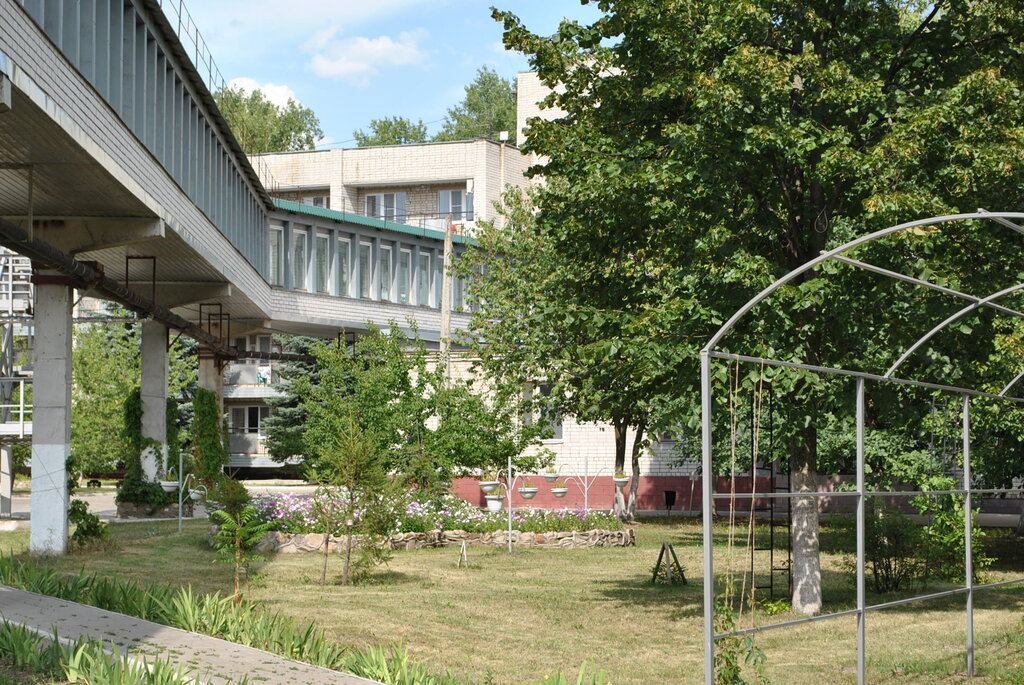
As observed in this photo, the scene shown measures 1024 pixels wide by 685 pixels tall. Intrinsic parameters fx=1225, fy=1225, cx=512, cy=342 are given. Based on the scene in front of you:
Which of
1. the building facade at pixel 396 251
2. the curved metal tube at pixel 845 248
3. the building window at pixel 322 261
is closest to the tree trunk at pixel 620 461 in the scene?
the building facade at pixel 396 251

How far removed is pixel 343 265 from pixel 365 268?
1.53 metres

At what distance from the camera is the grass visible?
12789 mm

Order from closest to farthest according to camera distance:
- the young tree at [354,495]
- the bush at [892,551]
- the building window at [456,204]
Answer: the young tree at [354,495] < the bush at [892,551] < the building window at [456,204]

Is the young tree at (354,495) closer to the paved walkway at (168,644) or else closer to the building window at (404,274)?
the paved walkway at (168,644)

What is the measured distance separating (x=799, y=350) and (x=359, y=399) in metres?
21.0

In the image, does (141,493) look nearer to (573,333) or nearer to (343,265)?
(573,333)

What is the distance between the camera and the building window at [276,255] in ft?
151

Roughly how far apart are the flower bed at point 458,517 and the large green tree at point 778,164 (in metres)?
10.1

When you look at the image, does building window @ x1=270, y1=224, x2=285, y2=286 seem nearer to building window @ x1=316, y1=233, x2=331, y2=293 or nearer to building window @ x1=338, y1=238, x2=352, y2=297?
building window @ x1=316, y1=233, x2=331, y2=293

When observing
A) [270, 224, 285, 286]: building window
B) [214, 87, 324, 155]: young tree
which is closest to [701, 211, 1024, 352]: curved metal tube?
[270, 224, 285, 286]: building window

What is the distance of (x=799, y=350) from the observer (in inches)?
586

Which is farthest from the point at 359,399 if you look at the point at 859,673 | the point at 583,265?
the point at 859,673

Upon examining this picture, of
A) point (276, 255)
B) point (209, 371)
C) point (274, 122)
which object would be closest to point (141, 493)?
point (209, 371)

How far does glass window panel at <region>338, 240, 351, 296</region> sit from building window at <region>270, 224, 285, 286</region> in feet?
12.3
